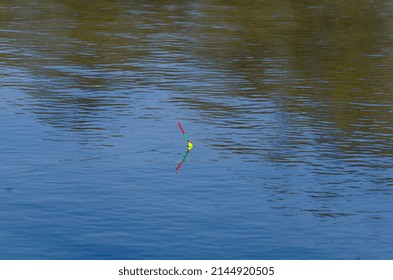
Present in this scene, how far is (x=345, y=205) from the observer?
53750 millimetres

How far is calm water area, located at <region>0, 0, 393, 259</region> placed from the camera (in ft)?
162

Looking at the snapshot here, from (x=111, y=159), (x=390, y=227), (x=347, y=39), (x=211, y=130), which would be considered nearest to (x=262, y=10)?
(x=347, y=39)

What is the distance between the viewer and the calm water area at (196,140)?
1940 inches

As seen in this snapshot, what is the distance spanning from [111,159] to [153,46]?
3925 cm

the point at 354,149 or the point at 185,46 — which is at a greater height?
the point at 185,46

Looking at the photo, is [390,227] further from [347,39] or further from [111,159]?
[347,39]

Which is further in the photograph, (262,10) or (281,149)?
(262,10)

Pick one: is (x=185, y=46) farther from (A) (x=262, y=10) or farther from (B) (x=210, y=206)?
(B) (x=210, y=206)

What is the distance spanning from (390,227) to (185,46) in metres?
50.9

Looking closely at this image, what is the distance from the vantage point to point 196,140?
65.6 meters
